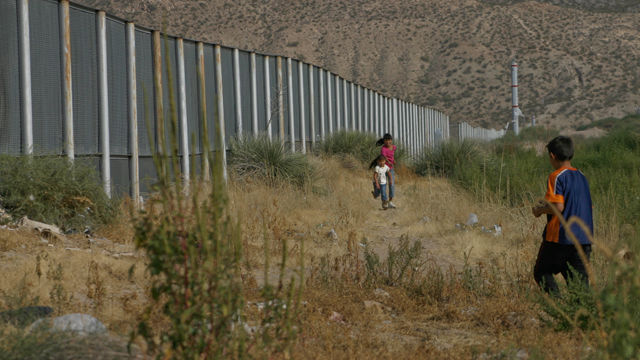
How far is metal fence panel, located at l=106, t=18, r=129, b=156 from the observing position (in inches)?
423

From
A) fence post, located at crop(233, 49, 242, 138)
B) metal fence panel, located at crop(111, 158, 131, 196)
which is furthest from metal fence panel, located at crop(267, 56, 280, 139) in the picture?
metal fence panel, located at crop(111, 158, 131, 196)

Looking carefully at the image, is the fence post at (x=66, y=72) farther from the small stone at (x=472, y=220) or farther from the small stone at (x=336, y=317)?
the small stone at (x=472, y=220)

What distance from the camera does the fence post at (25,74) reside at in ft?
28.6

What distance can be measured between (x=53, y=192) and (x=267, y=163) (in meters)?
6.17

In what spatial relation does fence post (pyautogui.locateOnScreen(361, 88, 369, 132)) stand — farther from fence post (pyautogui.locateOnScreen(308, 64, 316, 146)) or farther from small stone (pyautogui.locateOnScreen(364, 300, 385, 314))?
small stone (pyautogui.locateOnScreen(364, 300, 385, 314))

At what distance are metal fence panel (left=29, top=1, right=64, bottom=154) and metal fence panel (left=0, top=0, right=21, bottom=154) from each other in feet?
0.96

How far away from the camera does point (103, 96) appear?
1038 centimetres

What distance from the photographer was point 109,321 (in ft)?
15.2

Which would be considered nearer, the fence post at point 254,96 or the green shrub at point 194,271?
the green shrub at point 194,271

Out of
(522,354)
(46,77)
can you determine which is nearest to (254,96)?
(46,77)

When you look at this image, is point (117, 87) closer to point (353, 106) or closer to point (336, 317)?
point (336, 317)

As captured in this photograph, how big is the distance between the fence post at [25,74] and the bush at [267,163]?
516cm

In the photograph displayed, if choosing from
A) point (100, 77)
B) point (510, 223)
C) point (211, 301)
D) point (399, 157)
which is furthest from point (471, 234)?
point (399, 157)

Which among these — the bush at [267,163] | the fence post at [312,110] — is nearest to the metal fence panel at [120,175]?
the bush at [267,163]
